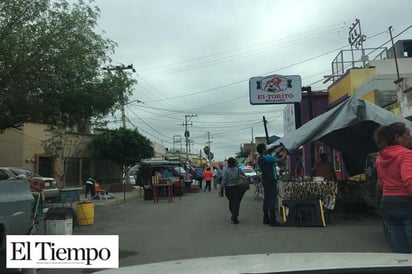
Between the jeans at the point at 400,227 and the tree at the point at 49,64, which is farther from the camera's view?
the tree at the point at 49,64

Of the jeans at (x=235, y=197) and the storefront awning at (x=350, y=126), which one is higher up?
the storefront awning at (x=350, y=126)

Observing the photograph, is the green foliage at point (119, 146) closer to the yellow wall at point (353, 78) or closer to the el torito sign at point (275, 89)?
the el torito sign at point (275, 89)

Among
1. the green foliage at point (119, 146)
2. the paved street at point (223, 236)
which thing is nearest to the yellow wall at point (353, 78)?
the paved street at point (223, 236)

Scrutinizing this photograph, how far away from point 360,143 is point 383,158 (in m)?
8.90

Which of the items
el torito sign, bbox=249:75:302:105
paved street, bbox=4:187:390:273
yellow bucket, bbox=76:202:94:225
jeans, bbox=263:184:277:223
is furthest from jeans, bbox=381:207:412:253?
el torito sign, bbox=249:75:302:105

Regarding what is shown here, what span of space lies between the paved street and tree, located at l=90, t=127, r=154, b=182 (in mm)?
19623

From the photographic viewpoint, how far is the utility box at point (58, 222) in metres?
8.92

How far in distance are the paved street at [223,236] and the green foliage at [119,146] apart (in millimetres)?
19620

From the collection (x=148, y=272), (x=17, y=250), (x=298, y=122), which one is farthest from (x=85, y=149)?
(x=148, y=272)

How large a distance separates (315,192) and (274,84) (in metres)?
9.22

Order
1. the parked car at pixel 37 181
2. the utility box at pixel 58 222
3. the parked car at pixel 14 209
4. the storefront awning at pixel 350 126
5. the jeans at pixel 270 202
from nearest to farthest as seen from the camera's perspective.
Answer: the parked car at pixel 14 209
the utility box at pixel 58 222
the storefront awning at pixel 350 126
the jeans at pixel 270 202
the parked car at pixel 37 181

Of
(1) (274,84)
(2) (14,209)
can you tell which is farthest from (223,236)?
(1) (274,84)

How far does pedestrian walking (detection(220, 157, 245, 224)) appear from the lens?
1259cm

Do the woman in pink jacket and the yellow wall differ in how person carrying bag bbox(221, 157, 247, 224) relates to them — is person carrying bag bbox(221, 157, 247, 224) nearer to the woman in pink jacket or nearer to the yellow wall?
the woman in pink jacket
